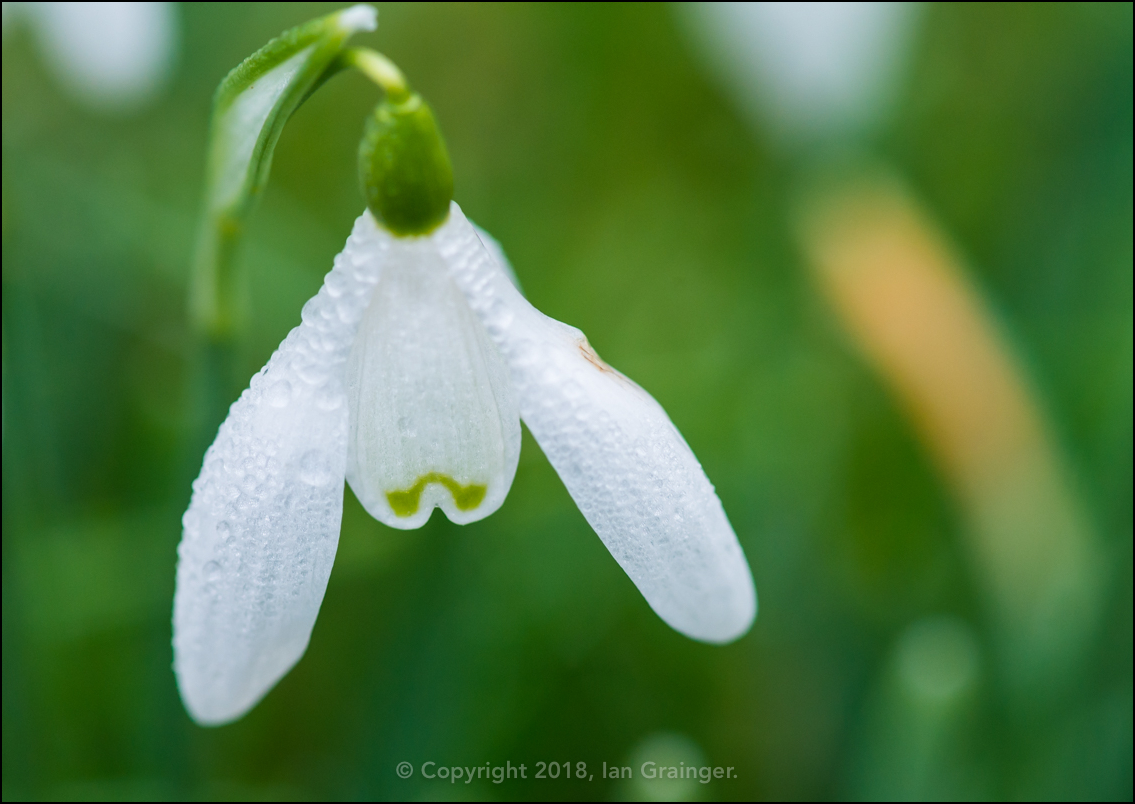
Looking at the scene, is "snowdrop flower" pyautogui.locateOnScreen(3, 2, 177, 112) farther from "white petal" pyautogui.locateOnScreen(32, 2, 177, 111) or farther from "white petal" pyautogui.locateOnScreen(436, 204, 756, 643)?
"white petal" pyautogui.locateOnScreen(436, 204, 756, 643)

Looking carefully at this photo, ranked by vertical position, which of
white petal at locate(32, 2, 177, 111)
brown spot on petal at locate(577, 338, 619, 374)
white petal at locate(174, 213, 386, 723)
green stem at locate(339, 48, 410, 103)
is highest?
white petal at locate(32, 2, 177, 111)

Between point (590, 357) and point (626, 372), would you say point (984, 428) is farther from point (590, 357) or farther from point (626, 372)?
point (590, 357)

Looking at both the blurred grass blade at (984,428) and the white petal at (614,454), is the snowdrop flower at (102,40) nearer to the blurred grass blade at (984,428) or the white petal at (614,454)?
the white petal at (614,454)

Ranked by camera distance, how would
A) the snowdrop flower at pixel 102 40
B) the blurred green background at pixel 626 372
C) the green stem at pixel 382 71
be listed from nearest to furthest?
the green stem at pixel 382 71 < the blurred green background at pixel 626 372 < the snowdrop flower at pixel 102 40

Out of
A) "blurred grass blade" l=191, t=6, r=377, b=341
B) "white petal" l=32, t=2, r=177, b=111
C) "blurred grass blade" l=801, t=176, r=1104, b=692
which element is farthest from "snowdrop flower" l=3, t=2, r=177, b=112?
"blurred grass blade" l=801, t=176, r=1104, b=692

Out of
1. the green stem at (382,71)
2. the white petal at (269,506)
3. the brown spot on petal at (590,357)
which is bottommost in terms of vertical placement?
the white petal at (269,506)

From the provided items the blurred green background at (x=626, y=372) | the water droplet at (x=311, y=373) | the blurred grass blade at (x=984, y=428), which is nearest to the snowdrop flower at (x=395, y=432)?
the water droplet at (x=311, y=373)
